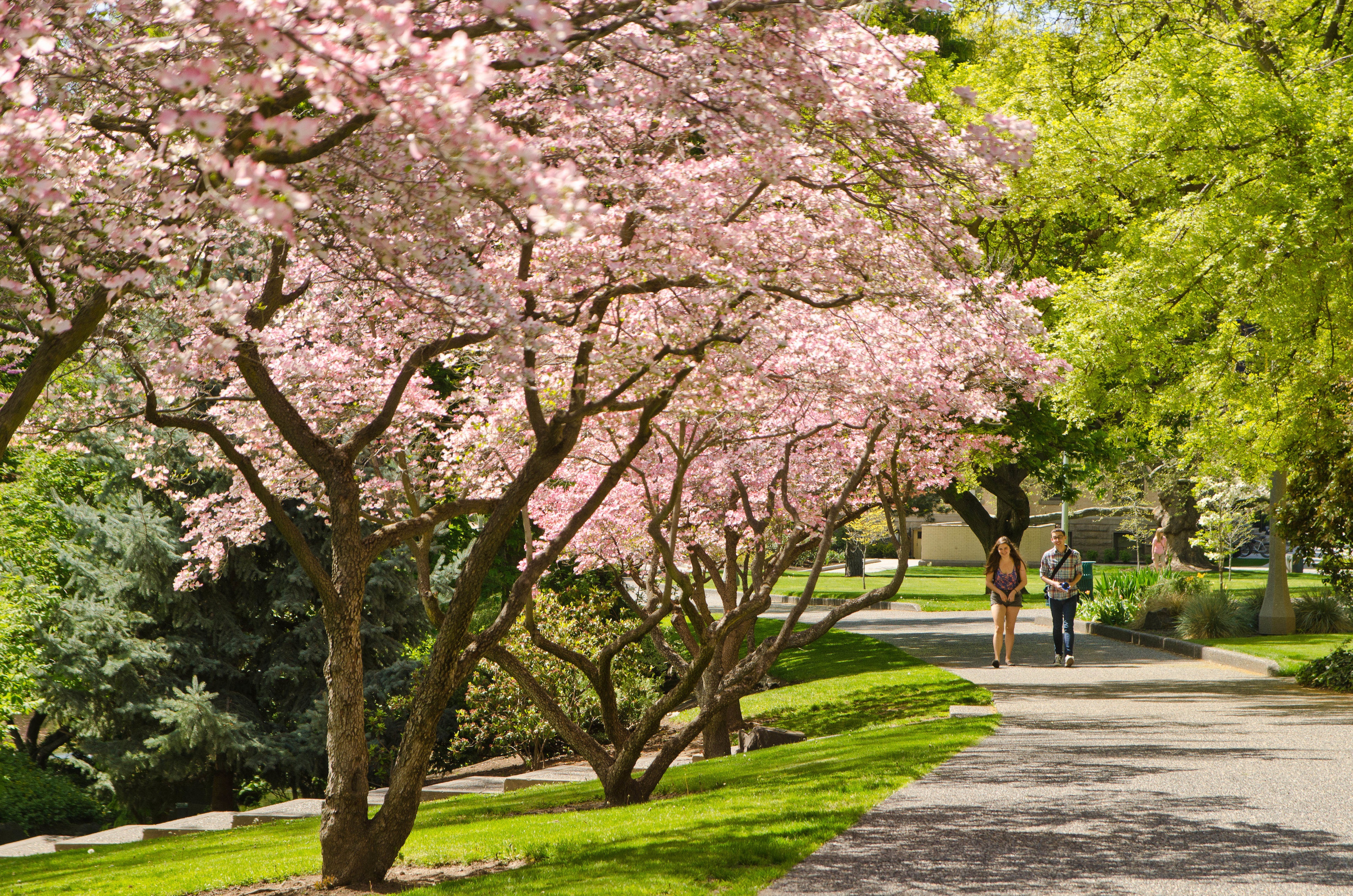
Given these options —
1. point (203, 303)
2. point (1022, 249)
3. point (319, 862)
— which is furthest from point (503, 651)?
point (1022, 249)

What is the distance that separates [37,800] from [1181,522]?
44874mm

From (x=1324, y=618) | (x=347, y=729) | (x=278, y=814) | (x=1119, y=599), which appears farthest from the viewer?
(x=1119, y=599)

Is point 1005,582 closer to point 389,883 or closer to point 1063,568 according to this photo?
point 1063,568

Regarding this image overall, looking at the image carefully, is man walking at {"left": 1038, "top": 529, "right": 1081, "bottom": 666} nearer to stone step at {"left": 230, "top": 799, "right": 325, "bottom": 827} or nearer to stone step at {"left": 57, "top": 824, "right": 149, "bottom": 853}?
stone step at {"left": 230, "top": 799, "right": 325, "bottom": 827}

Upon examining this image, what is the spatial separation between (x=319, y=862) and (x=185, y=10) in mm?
7230

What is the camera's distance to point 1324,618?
69.8 feet

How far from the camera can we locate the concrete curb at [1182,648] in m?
16.6

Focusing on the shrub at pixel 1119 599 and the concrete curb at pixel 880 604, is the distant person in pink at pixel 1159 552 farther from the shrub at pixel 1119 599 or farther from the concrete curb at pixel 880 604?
the shrub at pixel 1119 599

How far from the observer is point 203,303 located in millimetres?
5691

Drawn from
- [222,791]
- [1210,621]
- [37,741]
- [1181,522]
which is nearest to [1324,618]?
[1210,621]

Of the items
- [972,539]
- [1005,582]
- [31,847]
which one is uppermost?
[972,539]

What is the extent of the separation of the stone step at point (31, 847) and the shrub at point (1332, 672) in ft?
51.9

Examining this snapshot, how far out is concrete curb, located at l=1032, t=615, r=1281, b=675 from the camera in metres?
16.6

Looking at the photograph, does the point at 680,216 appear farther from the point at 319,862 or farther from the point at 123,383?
the point at 319,862
